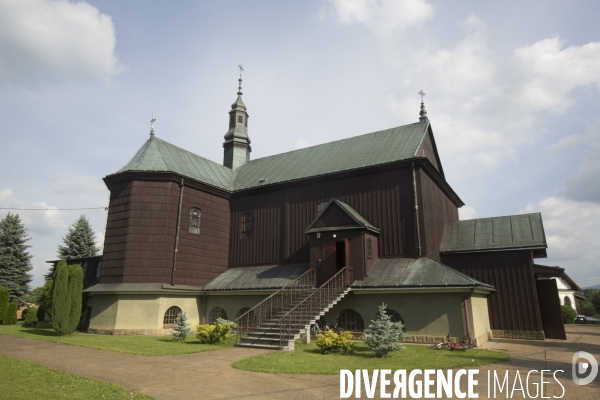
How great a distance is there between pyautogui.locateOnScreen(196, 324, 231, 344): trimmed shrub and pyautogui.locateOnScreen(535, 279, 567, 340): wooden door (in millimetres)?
14528

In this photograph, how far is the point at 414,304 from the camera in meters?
16.2

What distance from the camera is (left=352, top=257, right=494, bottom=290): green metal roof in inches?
615

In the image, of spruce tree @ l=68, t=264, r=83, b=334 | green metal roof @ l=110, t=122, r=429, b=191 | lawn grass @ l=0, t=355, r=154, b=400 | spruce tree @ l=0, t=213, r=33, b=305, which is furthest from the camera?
spruce tree @ l=0, t=213, r=33, b=305

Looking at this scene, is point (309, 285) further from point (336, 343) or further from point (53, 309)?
point (53, 309)

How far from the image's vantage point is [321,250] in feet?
62.6

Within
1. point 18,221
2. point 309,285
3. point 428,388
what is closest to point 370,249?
point 309,285

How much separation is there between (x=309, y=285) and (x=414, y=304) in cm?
469

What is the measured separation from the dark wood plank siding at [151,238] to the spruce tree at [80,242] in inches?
937

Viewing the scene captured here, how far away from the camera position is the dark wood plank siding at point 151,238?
67.6 ft

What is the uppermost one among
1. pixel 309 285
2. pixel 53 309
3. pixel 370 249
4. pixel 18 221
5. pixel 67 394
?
pixel 18 221

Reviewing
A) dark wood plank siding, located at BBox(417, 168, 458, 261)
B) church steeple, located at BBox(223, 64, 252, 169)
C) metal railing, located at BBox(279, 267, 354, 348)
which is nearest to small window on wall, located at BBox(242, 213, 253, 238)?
church steeple, located at BBox(223, 64, 252, 169)

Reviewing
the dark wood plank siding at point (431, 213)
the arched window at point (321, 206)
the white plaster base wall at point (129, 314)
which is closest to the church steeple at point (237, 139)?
the arched window at point (321, 206)

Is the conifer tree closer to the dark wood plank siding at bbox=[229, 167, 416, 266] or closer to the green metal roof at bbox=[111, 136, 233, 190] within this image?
the dark wood plank siding at bbox=[229, 167, 416, 266]

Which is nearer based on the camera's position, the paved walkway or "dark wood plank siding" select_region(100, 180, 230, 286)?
the paved walkway
